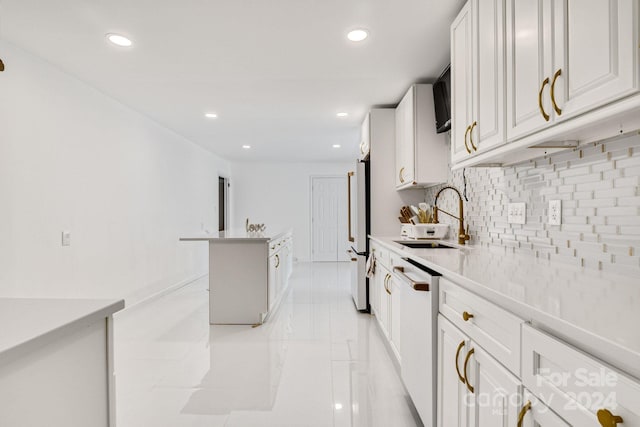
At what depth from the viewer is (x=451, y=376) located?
1.44 m

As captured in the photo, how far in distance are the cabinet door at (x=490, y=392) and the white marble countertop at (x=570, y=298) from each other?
0.63 feet

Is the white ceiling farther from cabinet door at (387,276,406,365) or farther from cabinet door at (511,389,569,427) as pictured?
cabinet door at (511,389,569,427)

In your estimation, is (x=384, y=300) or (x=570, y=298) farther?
(x=384, y=300)

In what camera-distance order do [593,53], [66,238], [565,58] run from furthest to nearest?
[66,238], [565,58], [593,53]

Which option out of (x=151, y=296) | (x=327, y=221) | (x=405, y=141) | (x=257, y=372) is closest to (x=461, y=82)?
(x=405, y=141)

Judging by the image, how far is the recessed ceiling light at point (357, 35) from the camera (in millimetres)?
2393

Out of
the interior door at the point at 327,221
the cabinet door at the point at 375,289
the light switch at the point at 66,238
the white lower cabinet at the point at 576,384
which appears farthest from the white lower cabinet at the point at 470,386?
the interior door at the point at 327,221

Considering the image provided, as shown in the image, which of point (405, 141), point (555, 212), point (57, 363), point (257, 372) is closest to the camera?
point (57, 363)

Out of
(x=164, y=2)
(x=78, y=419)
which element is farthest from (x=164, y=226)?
(x=78, y=419)

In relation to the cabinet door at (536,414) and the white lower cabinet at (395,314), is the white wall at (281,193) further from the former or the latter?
the cabinet door at (536,414)

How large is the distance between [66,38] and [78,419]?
2.62m

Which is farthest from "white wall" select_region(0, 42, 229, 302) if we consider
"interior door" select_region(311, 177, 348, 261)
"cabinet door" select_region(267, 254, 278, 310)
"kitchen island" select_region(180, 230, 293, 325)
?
"interior door" select_region(311, 177, 348, 261)

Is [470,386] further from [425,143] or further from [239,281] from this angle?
[239,281]

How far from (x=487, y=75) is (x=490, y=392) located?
4.77 feet
